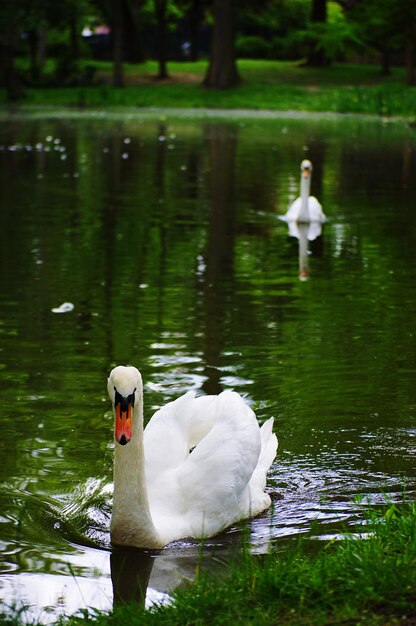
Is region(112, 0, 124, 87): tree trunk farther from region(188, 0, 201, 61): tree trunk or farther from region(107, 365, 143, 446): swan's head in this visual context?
region(107, 365, 143, 446): swan's head

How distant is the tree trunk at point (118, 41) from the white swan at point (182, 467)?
148 ft

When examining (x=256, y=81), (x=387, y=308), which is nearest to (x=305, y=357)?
(x=387, y=308)

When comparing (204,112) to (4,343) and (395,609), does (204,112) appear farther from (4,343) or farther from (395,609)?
(395,609)

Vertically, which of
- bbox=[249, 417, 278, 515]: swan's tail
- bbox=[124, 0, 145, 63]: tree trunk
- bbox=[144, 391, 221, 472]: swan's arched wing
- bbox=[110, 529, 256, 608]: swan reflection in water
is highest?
bbox=[124, 0, 145, 63]: tree trunk

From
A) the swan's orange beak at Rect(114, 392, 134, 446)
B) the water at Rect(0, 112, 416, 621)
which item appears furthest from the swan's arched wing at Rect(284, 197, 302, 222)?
the swan's orange beak at Rect(114, 392, 134, 446)

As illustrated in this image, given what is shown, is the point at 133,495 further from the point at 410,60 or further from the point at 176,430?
the point at 410,60

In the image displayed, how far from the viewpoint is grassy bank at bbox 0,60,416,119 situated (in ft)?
145

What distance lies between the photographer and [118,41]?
50.8m

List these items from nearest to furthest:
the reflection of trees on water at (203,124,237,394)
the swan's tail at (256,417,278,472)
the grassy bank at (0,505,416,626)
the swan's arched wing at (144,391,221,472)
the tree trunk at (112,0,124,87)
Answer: the grassy bank at (0,505,416,626) → the swan's arched wing at (144,391,221,472) → the swan's tail at (256,417,278,472) → the reflection of trees on water at (203,124,237,394) → the tree trunk at (112,0,124,87)

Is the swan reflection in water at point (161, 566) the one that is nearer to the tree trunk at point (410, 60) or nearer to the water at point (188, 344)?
the water at point (188, 344)

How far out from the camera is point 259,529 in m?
6.38

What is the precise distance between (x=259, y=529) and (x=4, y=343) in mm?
4047

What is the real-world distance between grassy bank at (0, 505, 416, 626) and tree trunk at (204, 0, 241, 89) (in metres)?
45.4

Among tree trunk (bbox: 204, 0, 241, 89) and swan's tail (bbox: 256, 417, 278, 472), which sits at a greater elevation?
tree trunk (bbox: 204, 0, 241, 89)
